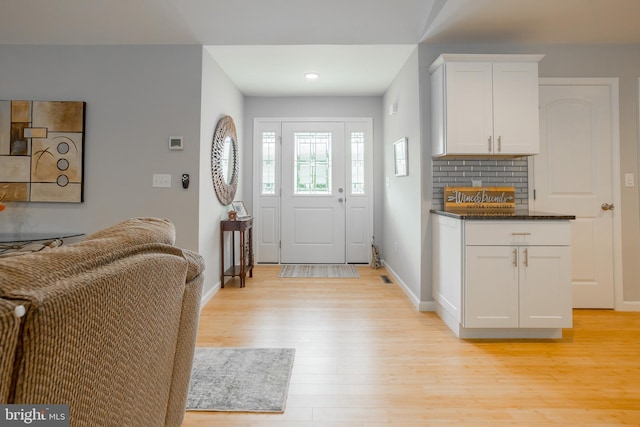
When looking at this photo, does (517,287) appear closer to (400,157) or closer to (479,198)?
(479,198)

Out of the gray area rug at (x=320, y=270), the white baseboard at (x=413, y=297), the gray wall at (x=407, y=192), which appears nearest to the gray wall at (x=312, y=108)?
the gray wall at (x=407, y=192)

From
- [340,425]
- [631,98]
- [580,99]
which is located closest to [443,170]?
[580,99]

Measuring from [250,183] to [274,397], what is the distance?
3689 millimetres

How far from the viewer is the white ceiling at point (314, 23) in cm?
276

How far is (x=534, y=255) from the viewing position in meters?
2.43

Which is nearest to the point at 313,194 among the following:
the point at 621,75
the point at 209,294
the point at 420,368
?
the point at 209,294

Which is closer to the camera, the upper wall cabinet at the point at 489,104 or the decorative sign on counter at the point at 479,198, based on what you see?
the upper wall cabinet at the point at 489,104

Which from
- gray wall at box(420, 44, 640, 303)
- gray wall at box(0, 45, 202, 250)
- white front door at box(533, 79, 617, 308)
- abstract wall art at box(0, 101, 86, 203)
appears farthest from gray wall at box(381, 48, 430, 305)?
abstract wall art at box(0, 101, 86, 203)

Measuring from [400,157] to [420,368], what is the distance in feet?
7.80

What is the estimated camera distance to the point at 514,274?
8.00 ft

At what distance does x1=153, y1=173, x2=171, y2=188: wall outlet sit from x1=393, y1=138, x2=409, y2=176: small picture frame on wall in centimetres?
230

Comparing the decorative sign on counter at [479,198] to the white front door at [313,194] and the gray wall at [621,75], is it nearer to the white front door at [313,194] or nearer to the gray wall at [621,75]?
the gray wall at [621,75]

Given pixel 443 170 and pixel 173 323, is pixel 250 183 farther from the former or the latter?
pixel 173 323

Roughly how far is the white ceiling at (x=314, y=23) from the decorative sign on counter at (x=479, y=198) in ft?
4.34
